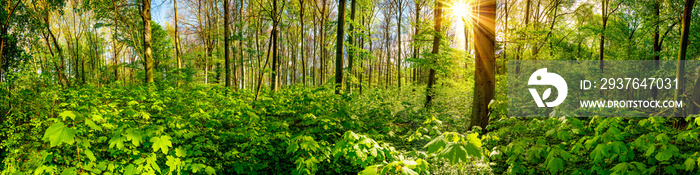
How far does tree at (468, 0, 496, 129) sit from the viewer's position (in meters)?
5.12

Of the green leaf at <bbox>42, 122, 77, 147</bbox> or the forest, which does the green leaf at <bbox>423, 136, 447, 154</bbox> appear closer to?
the forest

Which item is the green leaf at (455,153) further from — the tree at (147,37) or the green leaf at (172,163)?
the tree at (147,37)

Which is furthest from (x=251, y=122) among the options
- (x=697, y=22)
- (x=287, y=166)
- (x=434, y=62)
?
(x=697, y=22)

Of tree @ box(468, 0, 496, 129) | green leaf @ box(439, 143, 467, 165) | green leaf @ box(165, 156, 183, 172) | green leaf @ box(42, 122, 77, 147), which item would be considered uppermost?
tree @ box(468, 0, 496, 129)

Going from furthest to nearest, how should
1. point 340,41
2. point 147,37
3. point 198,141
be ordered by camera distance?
point 340,41 < point 147,37 < point 198,141

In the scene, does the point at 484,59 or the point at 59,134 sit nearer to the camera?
the point at 59,134

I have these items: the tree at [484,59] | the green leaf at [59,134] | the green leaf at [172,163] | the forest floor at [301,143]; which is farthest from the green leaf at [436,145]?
the tree at [484,59]

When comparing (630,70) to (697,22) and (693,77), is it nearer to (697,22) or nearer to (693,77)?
(693,77)

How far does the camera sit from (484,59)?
204 inches

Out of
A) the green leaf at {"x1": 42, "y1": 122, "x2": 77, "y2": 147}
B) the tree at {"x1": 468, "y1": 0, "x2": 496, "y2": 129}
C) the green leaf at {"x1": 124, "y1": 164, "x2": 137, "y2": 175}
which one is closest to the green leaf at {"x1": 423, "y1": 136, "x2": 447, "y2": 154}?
the green leaf at {"x1": 42, "y1": 122, "x2": 77, "y2": 147}

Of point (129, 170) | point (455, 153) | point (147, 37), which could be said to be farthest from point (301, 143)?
point (147, 37)

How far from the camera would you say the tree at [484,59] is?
512cm

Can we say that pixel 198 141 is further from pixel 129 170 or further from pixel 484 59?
pixel 484 59

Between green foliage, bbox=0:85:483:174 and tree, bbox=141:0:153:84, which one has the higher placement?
tree, bbox=141:0:153:84
